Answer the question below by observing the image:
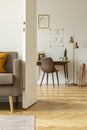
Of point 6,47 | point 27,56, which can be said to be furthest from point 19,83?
point 6,47

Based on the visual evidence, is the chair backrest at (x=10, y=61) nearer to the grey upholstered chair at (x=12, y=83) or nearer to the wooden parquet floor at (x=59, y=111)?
the grey upholstered chair at (x=12, y=83)

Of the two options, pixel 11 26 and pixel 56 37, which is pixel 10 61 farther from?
pixel 56 37

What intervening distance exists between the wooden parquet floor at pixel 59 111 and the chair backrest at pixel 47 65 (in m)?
1.56

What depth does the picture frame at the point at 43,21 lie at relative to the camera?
7879mm

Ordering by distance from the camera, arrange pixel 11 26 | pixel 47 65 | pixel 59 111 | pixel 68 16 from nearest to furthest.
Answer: pixel 59 111 < pixel 11 26 < pixel 47 65 < pixel 68 16

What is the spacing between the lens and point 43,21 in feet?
25.9

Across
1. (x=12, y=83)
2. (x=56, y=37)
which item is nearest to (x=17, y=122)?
(x=12, y=83)

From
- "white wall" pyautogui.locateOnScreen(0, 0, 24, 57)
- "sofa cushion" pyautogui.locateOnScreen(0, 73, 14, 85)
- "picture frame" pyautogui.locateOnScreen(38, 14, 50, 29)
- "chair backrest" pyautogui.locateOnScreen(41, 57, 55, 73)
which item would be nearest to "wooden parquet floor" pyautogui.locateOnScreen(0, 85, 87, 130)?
"sofa cushion" pyautogui.locateOnScreen(0, 73, 14, 85)

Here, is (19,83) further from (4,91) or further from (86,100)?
(86,100)

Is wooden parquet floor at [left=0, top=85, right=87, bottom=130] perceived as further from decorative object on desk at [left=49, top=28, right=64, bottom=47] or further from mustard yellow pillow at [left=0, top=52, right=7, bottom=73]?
decorative object on desk at [left=49, top=28, right=64, bottom=47]

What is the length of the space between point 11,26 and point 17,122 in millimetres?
1932

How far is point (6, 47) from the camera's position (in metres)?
4.93

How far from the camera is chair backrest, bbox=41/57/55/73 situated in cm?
721

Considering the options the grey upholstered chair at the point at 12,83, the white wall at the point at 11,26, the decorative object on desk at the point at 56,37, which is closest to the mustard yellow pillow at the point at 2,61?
the white wall at the point at 11,26
